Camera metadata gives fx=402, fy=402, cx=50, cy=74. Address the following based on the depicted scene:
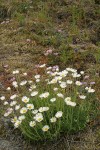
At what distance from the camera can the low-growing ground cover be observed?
13.9 feet

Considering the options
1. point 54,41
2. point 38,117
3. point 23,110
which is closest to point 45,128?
point 38,117

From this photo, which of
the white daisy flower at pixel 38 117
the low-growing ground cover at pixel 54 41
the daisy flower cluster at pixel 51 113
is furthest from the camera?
the low-growing ground cover at pixel 54 41

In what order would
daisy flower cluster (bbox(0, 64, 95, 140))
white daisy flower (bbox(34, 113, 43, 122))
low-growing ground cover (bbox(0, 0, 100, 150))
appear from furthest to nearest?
low-growing ground cover (bbox(0, 0, 100, 150)), daisy flower cluster (bbox(0, 64, 95, 140)), white daisy flower (bbox(34, 113, 43, 122))

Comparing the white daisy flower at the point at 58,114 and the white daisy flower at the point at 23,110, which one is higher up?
the white daisy flower at the point at 58,114

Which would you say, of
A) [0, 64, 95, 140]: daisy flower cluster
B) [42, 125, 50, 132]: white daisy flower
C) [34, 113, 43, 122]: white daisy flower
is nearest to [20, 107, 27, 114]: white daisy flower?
[0, 64, 95, 140]: daisy flower cluster

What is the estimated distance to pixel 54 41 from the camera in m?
6.08

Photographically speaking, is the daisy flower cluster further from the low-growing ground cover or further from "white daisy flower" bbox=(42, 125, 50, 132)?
the low-growing ground cover

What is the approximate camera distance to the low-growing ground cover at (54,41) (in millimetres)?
4223

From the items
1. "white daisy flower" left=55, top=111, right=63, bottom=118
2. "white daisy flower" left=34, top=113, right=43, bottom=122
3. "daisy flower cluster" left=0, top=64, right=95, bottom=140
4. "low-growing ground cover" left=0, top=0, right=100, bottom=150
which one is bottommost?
"low-growing ground cover" left=0, top=0, right=100, bottom=150

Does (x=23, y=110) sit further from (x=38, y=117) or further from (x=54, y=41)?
(x=54, y=41)

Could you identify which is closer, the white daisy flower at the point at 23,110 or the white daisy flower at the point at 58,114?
the white daisy flower at the point at 58,114

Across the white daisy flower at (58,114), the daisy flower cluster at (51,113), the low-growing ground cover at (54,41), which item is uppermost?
the white daisy flower at (58,114)

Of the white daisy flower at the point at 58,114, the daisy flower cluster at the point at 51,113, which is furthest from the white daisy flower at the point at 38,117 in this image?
the white daisy flower at the point at 58,114

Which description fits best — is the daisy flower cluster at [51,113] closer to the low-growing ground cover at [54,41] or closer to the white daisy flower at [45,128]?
the white daisy flower at [45,128]
